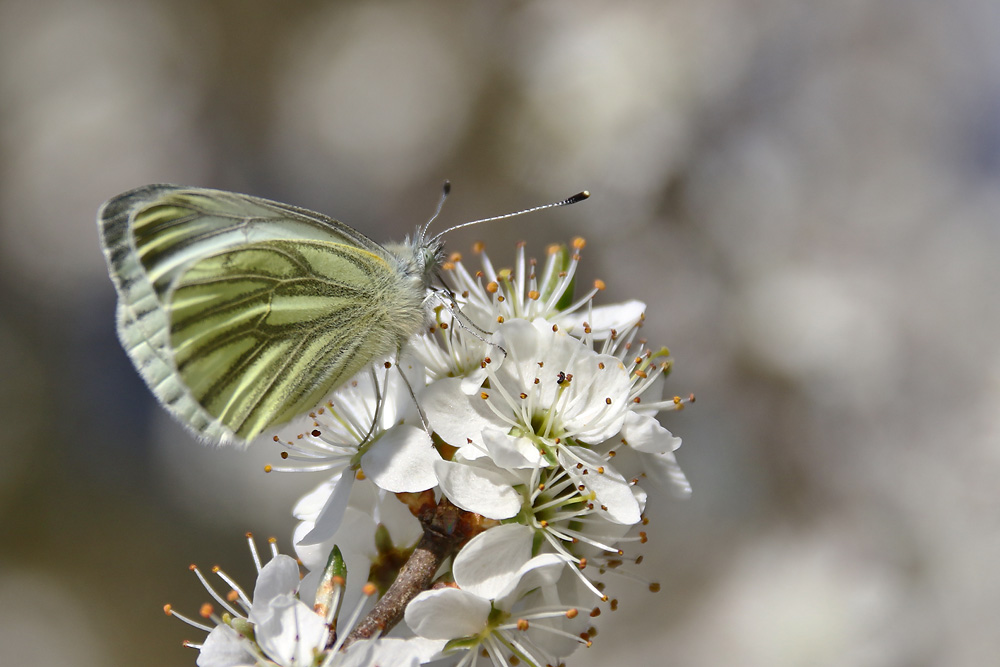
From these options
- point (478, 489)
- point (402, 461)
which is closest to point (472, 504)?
point (478, 489)

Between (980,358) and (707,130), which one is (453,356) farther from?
(980,358)

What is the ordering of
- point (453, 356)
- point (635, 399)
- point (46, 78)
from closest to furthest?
point (635, 399), point (453, 356), point (46, 78)

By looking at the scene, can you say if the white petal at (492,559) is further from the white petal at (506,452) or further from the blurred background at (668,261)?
the blurred background at (668,261)

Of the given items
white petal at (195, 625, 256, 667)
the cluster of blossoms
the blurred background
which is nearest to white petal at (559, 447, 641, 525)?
the cluster of blossoms

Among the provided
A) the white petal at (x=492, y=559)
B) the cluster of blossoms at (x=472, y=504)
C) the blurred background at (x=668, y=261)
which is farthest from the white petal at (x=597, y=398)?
the blurred background at (x=668, y=261)

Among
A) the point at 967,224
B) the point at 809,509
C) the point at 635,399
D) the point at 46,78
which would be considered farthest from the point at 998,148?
the point at 46,78

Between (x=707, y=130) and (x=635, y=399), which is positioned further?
(x=707, y=130)
